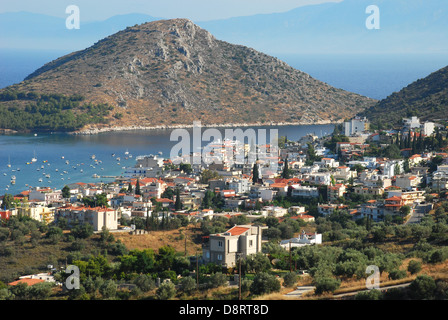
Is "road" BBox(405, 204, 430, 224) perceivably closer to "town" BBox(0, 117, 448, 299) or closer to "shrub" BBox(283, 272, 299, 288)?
"town" BBox(0, 117, 448, 299)

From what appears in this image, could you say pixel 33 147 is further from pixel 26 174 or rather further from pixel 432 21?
pixel 432 21

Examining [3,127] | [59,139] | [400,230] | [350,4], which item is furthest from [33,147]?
[350,4]

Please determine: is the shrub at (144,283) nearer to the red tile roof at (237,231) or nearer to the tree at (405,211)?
the red tile roof at (237,231)

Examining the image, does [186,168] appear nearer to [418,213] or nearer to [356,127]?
[356,127]

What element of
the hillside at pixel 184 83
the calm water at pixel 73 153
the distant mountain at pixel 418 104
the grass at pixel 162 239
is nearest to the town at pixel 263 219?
the grass at pixel 162 239

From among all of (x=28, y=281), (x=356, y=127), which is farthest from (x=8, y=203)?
(x=356, y=127)

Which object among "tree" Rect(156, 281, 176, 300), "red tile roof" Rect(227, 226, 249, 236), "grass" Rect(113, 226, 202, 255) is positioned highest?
"red tile roof" Rect(227, 226, 249, 236)

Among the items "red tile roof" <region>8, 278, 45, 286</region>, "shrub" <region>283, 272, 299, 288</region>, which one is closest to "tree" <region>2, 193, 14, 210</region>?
"red tile roof" <region>8, 278, 45, 286</region>
